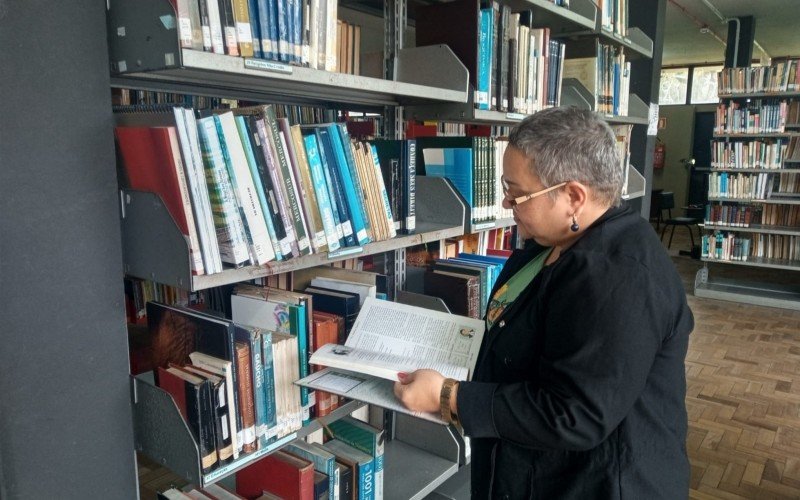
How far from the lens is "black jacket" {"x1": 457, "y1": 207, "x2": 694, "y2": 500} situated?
0.97 m

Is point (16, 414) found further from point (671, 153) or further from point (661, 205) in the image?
point (671, 153)

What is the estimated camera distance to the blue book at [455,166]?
6.50ft

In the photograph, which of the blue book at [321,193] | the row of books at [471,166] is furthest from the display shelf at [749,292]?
the blue book at [321,193]

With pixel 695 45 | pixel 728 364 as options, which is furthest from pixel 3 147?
pixel 695 45

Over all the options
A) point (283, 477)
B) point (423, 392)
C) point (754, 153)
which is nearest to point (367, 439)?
point (283, 477)

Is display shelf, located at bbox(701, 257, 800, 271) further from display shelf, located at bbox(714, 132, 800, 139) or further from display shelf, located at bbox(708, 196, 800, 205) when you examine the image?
display shelf, located at bbox(714, 132, 800, 139)

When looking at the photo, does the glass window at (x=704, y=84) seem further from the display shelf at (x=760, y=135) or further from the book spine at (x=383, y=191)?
the book spine at (x=383, y=191)

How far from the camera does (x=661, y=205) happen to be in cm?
899

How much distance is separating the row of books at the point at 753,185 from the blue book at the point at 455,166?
15.9 feet

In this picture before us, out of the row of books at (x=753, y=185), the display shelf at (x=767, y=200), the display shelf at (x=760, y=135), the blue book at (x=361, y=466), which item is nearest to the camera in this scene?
the blue book at (x=361, y=466)

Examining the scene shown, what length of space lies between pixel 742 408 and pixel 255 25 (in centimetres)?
340

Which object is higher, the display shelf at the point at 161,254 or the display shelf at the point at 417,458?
the display shelf at the point at 161,254

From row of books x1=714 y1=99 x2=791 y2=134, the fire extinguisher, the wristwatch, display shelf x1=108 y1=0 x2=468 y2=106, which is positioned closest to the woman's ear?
the wristwatch

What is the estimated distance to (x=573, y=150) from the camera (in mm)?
1068
